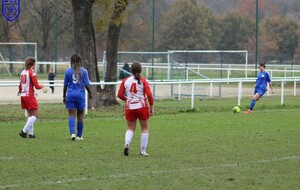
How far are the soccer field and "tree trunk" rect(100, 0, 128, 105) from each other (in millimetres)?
5995

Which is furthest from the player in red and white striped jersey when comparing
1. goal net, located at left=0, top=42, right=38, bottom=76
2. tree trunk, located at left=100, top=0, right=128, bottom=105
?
goal net, located at left=0, top=42, right=38, bottom=76

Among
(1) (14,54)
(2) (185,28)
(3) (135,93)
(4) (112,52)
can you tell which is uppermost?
(2) (185,28)

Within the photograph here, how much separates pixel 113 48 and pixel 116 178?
17.5 m

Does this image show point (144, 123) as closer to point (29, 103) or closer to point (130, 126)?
point (130, 126)

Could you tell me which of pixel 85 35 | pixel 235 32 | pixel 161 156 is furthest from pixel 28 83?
pixel 235 32

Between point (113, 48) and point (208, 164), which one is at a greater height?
point (113, 48)

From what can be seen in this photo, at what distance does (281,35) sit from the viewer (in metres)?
64.7

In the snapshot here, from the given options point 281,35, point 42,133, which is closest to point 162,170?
point 42,133

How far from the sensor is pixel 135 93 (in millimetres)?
12828

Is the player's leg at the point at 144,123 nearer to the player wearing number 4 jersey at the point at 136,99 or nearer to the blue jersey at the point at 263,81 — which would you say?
the player wearing number 4 jersey at the point at 136,99

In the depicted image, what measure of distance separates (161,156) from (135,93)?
119cm

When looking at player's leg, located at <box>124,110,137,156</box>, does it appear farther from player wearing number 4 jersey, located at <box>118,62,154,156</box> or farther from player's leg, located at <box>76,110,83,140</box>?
player's leg, located at <box>76,110,83,140</box>

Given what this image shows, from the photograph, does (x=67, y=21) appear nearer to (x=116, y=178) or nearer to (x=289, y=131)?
(x=289, y=131)

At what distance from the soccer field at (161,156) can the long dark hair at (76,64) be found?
1.34 metres
